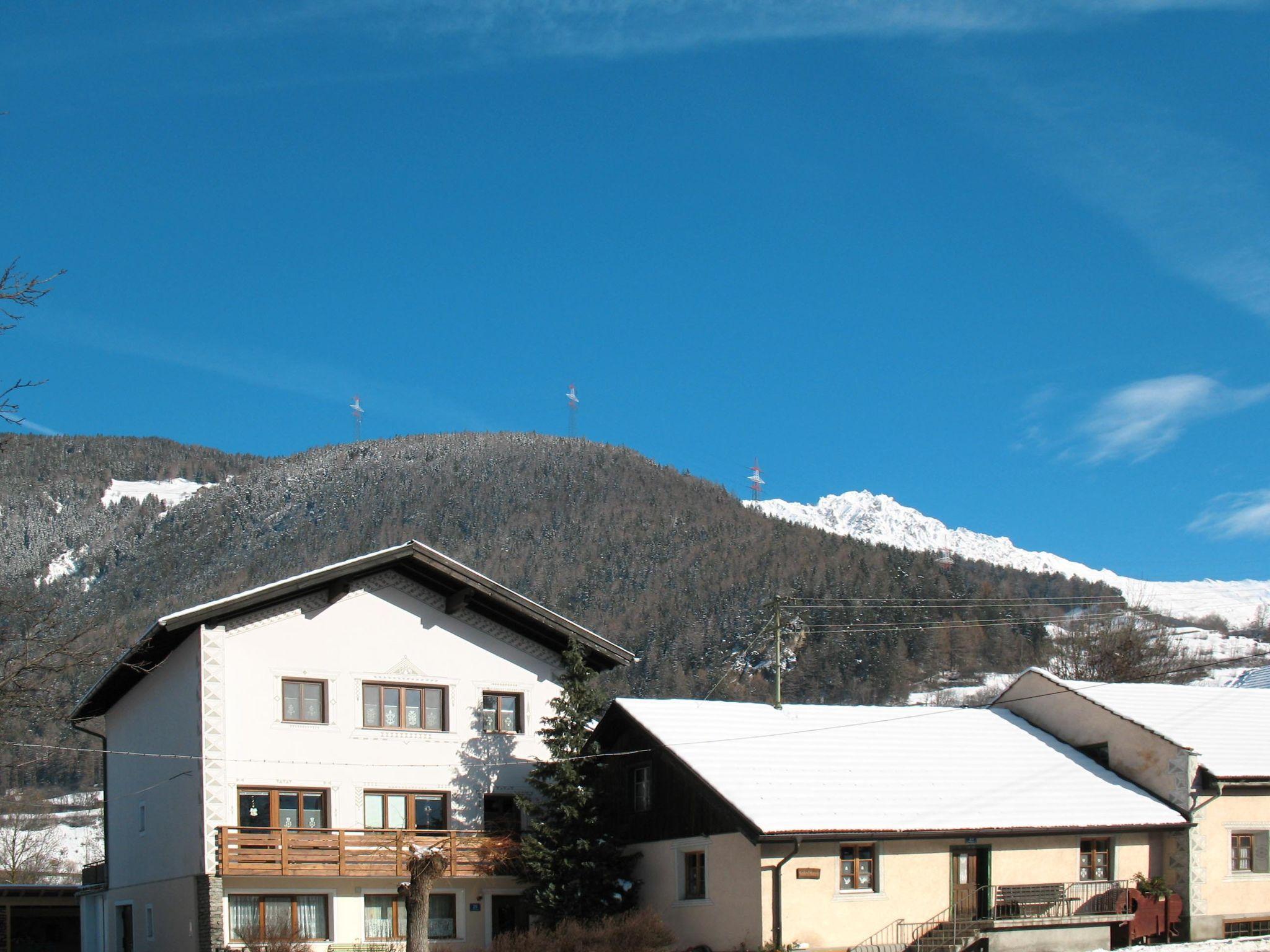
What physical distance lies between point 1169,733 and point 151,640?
91.0 ft

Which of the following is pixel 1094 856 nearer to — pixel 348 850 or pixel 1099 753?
pixel 1099 753

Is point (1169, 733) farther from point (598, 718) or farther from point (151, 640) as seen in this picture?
point (151, 640)

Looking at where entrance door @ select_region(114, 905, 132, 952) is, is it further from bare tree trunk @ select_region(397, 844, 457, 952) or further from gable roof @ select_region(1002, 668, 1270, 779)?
gable roof @ select_region(1002, 668, 1270, 779)

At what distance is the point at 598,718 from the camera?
43.2 m

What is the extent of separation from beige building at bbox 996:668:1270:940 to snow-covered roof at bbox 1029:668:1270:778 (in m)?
0.04

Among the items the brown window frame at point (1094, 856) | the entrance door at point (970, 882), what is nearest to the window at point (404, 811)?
the entrance door at point (970, 882)

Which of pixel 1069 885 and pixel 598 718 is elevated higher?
pixel 598 718

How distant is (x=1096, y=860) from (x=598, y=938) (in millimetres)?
13572

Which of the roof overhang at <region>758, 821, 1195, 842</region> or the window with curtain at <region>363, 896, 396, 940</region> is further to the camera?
the window with curtain at <region>363, 896, 396, 940</region>

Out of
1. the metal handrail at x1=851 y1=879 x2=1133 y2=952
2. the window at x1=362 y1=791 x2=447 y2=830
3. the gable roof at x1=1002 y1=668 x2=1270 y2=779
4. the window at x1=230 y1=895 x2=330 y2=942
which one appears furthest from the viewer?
the gable roof at x1=1002 y1=668 x2=1270 y2=779

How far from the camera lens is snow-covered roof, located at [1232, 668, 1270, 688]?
59562 millimetres

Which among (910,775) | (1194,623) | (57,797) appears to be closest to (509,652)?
(910,775)

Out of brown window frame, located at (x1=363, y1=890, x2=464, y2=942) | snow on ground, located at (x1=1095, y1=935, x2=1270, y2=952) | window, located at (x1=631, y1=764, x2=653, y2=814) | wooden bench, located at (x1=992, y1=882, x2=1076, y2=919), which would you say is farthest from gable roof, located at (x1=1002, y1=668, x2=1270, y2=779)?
brown window frame, located at (x1=363, y1=890, x2=464, y2=942)

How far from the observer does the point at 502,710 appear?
40.6 meters
